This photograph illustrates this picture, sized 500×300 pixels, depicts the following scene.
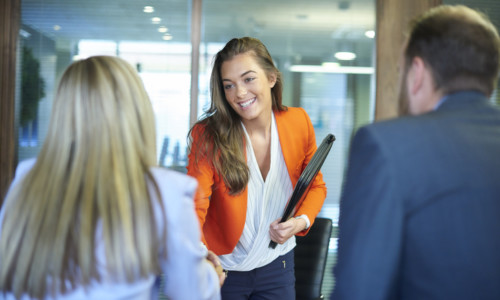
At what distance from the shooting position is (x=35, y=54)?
12.2ft

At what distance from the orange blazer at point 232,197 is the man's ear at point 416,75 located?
105cm

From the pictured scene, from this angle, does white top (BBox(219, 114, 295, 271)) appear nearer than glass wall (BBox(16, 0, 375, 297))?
Yes

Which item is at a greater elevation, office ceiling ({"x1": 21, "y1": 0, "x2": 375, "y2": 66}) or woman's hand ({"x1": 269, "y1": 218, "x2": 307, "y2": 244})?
office ceiling ({"x1": 21, "y1": 0, "x2": 375, "y2": 66})

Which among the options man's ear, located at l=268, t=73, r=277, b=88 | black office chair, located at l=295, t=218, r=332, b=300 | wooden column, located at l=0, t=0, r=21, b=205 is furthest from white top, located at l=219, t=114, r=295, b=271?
wooden column, located at l=0, t=0, r=21, b=205

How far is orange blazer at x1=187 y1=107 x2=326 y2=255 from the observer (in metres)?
2.02

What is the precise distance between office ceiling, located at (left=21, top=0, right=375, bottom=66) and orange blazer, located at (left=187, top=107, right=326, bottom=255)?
161 centimetres

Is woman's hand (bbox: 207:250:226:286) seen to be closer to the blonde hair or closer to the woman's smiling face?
the blonde hair

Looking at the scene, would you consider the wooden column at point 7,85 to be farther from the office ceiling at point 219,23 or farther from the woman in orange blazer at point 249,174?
the woman in orange blazer at point 249,174

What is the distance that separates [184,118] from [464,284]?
9.77 feet

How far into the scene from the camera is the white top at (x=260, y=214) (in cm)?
205

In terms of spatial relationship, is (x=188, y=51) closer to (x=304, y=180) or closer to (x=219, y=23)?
(x=219, y=23)

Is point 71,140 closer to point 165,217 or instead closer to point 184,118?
point 165,217

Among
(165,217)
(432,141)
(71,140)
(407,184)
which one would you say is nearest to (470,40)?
(432,141)

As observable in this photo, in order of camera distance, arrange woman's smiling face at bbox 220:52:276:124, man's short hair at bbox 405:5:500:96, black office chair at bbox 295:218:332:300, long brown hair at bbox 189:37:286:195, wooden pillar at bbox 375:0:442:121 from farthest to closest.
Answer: wooden pillar at bbox 375:0:442:121 → black office chair at bbox 295:218:332:300 → woman's smiling face at bbox 220:52:276:124 → long brown hair at bbox 189:37:286:195 → man's short hair at bbox 405:5:500:96
